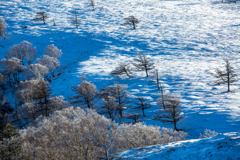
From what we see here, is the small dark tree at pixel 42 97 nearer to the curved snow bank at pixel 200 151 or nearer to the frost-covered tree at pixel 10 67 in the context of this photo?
the frost-covered tree at pixel 10 67

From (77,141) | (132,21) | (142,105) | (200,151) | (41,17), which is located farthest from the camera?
(41,17)

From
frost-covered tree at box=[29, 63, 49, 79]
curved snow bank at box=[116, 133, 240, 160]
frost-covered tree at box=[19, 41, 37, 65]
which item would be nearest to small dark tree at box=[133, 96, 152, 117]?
curved snow bank at box=[116, 133, 240, 160]

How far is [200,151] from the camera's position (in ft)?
37.4

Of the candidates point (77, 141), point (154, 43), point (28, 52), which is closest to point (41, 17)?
point (28, 52)

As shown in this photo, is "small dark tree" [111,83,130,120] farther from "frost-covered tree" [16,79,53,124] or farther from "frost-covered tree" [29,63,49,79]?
"frost-covered tree" [29,63,49,79]

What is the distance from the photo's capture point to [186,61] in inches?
1842

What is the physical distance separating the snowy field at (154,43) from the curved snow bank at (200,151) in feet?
38.2

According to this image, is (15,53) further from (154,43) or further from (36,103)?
(154,43)

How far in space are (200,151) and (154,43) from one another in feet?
162

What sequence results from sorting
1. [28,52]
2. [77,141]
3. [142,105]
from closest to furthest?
[77,141] → [142,105] → [28,52]

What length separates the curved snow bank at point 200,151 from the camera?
33.2 feet

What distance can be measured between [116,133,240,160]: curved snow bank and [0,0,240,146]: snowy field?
11643mm

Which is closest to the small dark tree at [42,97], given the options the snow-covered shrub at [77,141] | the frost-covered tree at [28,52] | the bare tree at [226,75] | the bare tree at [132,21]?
the snow-covered shrub at [77,141]

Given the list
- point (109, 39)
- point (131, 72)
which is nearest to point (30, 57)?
point (109, 39)
